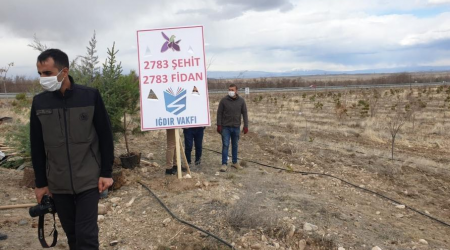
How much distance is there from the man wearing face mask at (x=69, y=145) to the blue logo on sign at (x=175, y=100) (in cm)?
337

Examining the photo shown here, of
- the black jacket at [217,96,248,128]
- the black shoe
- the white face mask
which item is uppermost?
the white face mask

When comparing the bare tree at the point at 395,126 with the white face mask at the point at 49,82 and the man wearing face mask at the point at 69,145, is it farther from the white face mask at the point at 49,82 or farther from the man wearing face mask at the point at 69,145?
the white face mask at the point at 49,82

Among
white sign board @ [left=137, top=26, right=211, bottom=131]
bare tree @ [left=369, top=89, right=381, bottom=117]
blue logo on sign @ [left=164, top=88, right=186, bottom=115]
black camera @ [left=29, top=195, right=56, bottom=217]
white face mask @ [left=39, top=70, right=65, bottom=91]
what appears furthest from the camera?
bare tree @ [left=369, top=89, right=381, bottom=117]

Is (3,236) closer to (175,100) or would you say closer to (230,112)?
(175,100)

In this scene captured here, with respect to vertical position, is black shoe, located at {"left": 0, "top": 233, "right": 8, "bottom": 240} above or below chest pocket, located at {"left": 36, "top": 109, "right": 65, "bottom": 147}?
below

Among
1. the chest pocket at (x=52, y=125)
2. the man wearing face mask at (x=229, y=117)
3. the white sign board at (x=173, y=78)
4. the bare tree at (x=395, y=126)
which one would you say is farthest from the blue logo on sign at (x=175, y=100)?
the bare tree at (x=395, y=126)

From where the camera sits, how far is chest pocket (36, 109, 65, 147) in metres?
2.93

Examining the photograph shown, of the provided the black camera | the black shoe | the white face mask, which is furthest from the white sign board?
the white face mask

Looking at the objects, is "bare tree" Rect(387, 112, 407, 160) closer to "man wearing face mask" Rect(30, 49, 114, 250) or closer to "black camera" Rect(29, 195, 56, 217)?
"man wearing face mask" Rect(30, 49, 114, 250)

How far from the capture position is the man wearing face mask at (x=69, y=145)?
2.94 meters

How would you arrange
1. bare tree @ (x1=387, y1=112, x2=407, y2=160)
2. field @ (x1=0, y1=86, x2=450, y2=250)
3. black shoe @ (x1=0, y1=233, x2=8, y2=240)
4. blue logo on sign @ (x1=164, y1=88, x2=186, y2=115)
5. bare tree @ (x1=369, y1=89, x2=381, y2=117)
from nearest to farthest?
1. black shoe @ (x1=0, y1=233, x2=8, y2=240)
2. field @ (x1=0, y1=86, x2=450, y2=250)
3. blue logo on sign @ (x1=164, y1=88, x2=186, y2=115)
4. bare tree @ (x1=387, y1=112, x2=407, y2=160)
5. bare tree @ (x1=369, y1=89, x2=381, y2=117)

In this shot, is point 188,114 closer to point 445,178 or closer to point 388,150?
point 445,178

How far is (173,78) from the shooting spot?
6.46 m

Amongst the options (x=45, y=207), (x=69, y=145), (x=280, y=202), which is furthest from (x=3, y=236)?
(x=280, y=202)
